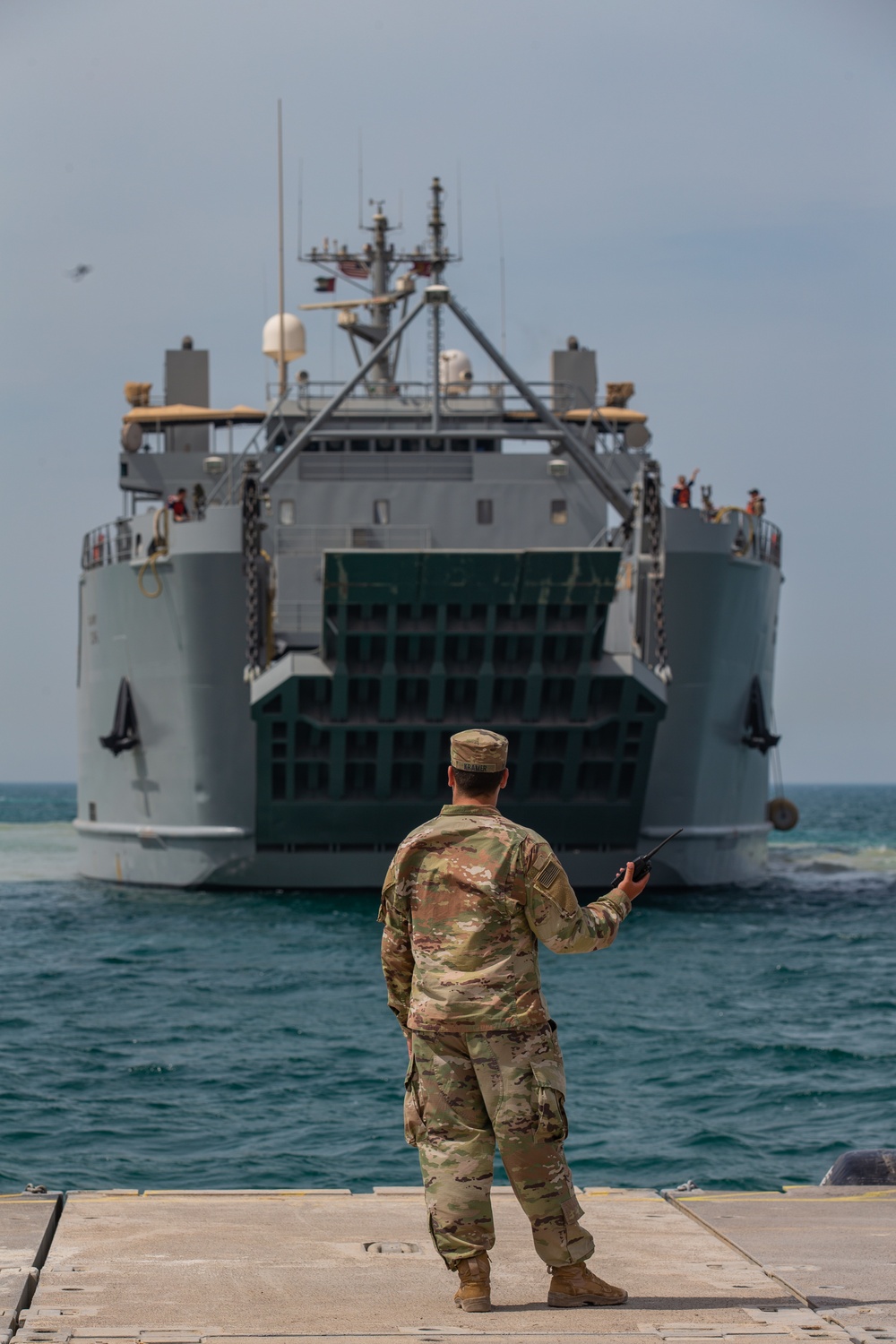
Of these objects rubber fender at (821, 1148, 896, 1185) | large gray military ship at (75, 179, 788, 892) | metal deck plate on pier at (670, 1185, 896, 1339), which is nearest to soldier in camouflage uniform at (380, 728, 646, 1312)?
metal deck plate on pier at (670, 1185, 896, 1339)

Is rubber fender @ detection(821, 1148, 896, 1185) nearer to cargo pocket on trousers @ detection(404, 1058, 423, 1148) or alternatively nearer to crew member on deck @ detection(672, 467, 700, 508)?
cargo pocket on trousers @ detection(404, 1058, 423, 1148)

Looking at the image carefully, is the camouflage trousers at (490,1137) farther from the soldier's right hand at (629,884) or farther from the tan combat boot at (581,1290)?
the soldier's right hand at (629,884)

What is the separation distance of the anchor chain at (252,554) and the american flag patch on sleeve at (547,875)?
17.5m

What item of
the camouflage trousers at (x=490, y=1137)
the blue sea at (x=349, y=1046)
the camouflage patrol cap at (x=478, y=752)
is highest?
the camouflage patrol cap at (x=478, y=752)

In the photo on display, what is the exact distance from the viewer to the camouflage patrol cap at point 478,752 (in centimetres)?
442

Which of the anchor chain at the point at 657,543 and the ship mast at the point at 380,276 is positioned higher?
the ship mast at the point at 380,276

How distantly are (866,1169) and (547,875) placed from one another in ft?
8.12

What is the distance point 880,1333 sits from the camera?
3.89 metres

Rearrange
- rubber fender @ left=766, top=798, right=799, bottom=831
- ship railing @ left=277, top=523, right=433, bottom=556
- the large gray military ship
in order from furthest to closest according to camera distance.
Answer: rubber fender @ left=766, top=798, right=799, bottom=831 → ship railing @ left=277, top=523, right=433, bottom=556 → the large gray military ship

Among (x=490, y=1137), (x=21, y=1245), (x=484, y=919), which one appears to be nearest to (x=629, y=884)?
(x=484, y=919)

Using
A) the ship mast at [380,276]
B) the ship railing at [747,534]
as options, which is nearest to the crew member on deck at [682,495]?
the ship railing at [747,534]

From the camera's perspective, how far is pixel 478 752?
4418mm

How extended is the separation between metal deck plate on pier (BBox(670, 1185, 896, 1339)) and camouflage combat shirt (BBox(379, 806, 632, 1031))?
99 centimetres

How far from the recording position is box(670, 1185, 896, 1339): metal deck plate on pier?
417cm
